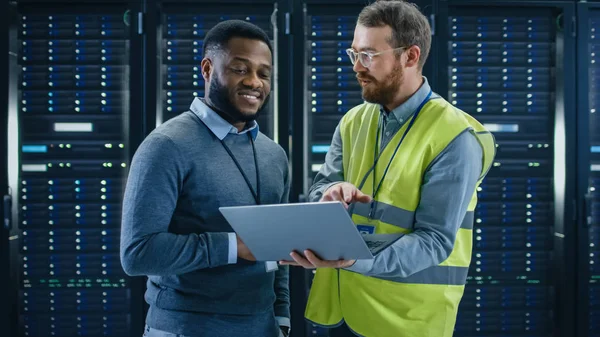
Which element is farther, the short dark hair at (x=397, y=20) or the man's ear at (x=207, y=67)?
the short dark hair at (x=397, y=20)

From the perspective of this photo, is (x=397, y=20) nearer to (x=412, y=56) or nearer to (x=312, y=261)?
(x=412, y=56)

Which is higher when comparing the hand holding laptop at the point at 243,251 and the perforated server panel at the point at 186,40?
the perforated server panel at the point at 186,40

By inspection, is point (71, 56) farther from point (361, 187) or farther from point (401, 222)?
point (401, 222)

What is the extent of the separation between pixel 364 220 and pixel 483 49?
64.1 inches

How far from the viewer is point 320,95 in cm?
274

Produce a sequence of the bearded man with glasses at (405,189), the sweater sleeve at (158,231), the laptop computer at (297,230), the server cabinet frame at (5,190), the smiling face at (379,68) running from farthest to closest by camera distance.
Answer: the server cabinet frame at (5,190) < the smiling face at (379,68) < the bearded man with glasses at (405,189) < the sweater sleeve at (158,231) < the laptop computer at (297,230)

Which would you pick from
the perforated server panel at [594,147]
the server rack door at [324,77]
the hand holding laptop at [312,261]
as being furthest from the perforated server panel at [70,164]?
the perforated server panel at [594,147]

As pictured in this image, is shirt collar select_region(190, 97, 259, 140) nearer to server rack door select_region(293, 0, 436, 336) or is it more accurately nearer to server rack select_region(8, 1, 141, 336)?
server rack door select_region(293, 0, 436, 336)

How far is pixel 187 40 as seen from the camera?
2.70 m

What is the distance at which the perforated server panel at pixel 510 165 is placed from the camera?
2768mm

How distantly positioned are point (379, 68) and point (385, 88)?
0.06 metres

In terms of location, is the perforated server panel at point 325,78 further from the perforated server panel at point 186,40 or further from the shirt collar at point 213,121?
the shirt collar at point 213,121

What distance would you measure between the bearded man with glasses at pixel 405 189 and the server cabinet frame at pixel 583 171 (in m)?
1.41

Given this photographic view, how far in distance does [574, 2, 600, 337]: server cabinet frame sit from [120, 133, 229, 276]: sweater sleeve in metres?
2.20
